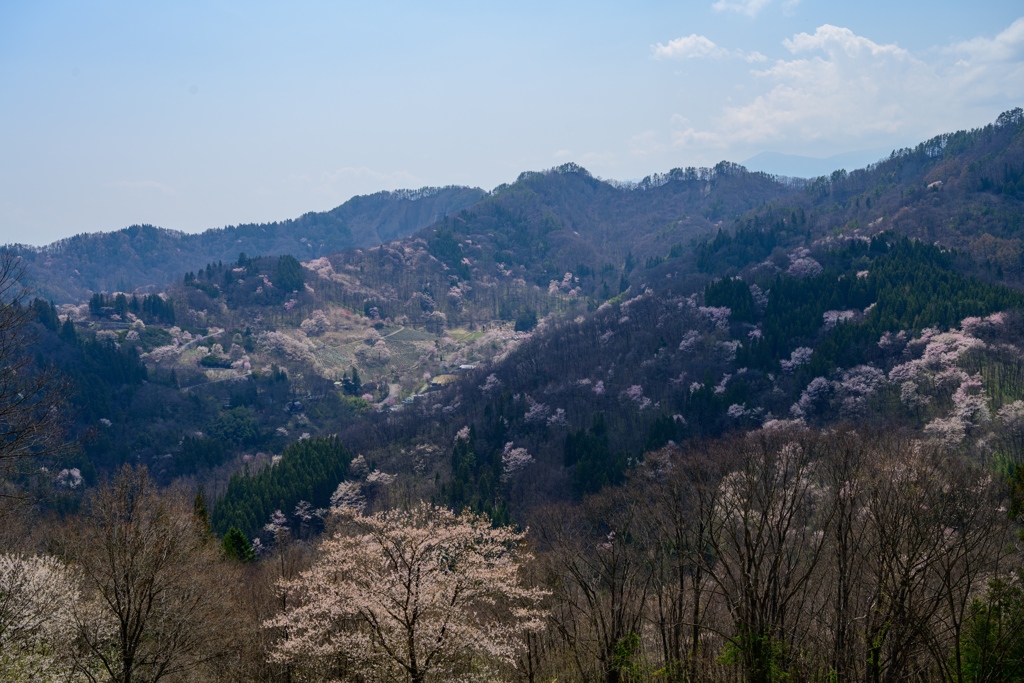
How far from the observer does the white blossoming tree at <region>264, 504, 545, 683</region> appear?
2236 cm

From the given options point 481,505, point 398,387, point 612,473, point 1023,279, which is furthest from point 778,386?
point 398,387

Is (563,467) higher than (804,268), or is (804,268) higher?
(804,268)

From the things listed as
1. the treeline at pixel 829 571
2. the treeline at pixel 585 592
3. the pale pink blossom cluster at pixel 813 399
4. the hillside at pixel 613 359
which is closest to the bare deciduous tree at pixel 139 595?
the treeline at pixel 585 592

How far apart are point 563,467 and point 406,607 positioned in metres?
53.0

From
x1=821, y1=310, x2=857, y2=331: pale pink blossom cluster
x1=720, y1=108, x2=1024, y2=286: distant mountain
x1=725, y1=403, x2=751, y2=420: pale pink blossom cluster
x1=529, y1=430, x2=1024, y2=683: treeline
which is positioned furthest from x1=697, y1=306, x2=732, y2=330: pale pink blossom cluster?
x1=529, y1=430, x2=1024, y2=683: treeline

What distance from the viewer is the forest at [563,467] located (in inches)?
934

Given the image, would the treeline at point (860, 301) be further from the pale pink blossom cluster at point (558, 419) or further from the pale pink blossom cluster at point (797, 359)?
the pale pink blossom cluster at point (558, 419)

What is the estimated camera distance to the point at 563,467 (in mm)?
73938

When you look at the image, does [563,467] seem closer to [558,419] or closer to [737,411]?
[558,419]

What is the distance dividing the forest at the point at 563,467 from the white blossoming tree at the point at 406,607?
0.43 feet

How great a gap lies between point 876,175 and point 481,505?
14760cm

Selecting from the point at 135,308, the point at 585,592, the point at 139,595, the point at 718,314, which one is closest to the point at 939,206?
the point at 718,314

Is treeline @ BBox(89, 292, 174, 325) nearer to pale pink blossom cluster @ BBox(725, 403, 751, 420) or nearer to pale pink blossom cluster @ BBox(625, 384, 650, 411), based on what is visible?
pale pink blossom cluster @ BBox(625, 384, 650, 411)

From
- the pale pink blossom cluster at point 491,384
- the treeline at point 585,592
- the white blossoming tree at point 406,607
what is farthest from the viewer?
the pale pink blossom cluster at point 491,384
